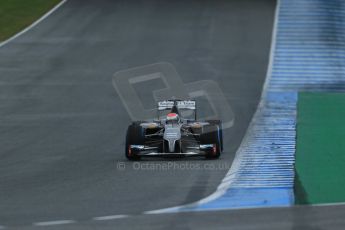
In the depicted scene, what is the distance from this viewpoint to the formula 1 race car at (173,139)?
16.5 metres

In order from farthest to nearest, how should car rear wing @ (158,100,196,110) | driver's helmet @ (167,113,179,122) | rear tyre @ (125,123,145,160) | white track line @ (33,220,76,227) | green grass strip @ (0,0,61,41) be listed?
green grass strip @ (0,0,61,41) < car rear wing @ (158,100,196,110) < driver's helmet @ (167,113,179,122) < rear tyre @ (125,123,145,160) < white track line @ (33,220,76,227)

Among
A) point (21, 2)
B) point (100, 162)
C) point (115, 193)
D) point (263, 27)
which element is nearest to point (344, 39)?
point (263, 27)

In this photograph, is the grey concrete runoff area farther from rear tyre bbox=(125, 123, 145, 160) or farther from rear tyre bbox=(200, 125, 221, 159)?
rear tyre bbox=(200, 125, 221, 159)

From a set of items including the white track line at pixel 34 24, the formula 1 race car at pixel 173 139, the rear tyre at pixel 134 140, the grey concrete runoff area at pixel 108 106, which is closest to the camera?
the grey concrete runoff area at pixel 108 106

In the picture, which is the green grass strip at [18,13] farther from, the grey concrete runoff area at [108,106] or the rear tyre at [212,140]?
the rear tyre at [212,140]

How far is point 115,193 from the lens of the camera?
13359mm

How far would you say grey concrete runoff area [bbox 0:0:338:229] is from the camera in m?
11.5

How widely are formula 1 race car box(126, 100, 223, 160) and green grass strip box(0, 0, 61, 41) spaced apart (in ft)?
57.3

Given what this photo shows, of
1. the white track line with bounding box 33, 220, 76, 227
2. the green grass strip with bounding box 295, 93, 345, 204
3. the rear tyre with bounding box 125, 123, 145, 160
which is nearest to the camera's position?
the white track line with bounding box 33, 220, 76, 227

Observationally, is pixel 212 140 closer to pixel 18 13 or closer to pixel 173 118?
pixel 173 118

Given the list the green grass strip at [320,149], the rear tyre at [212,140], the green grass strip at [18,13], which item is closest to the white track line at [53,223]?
the green grass strip at [320,149]

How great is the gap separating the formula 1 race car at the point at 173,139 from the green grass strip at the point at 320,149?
1.63m

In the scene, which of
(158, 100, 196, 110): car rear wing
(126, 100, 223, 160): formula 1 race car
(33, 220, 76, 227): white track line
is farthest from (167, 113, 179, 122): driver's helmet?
(33, 220, 76, 227): white track line

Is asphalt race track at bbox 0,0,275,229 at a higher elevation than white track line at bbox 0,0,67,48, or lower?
lower
